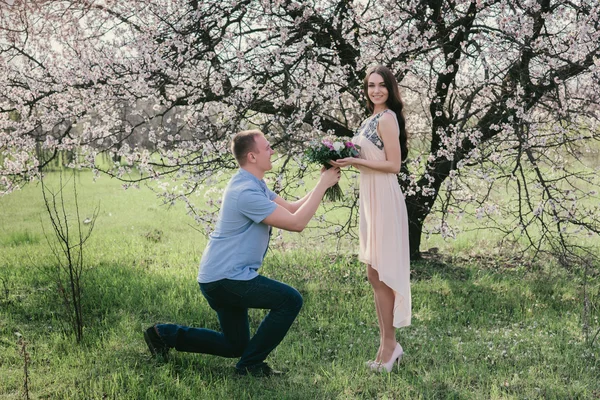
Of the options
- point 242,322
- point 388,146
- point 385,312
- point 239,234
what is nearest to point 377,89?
point 388,146

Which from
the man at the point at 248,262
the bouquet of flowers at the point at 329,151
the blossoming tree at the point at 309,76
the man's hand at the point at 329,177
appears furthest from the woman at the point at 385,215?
the blossoming tree at the point at 309,76

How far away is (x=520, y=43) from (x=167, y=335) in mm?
4040

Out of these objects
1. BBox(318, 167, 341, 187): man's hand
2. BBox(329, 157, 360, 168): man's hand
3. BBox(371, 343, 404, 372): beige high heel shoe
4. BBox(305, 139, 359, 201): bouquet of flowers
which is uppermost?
BBox(305, 139, 359, 201): bouquet of flowers

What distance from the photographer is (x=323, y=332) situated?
515 centimetres

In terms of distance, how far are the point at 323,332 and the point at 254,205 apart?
6.33 ft

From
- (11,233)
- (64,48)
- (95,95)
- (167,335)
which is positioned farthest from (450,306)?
(11,233)

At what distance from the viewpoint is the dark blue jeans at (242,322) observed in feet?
12.1

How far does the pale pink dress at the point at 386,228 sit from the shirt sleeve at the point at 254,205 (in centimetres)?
80

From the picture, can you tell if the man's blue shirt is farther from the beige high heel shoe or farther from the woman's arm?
the beige high heel shoe

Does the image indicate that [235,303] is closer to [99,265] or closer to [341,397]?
[341,397]

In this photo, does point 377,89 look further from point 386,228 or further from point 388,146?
point 386,228

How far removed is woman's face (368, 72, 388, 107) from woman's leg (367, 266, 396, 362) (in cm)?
116

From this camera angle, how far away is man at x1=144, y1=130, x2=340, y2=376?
3656mm

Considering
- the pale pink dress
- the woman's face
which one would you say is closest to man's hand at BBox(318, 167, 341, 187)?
the pale pink dress
